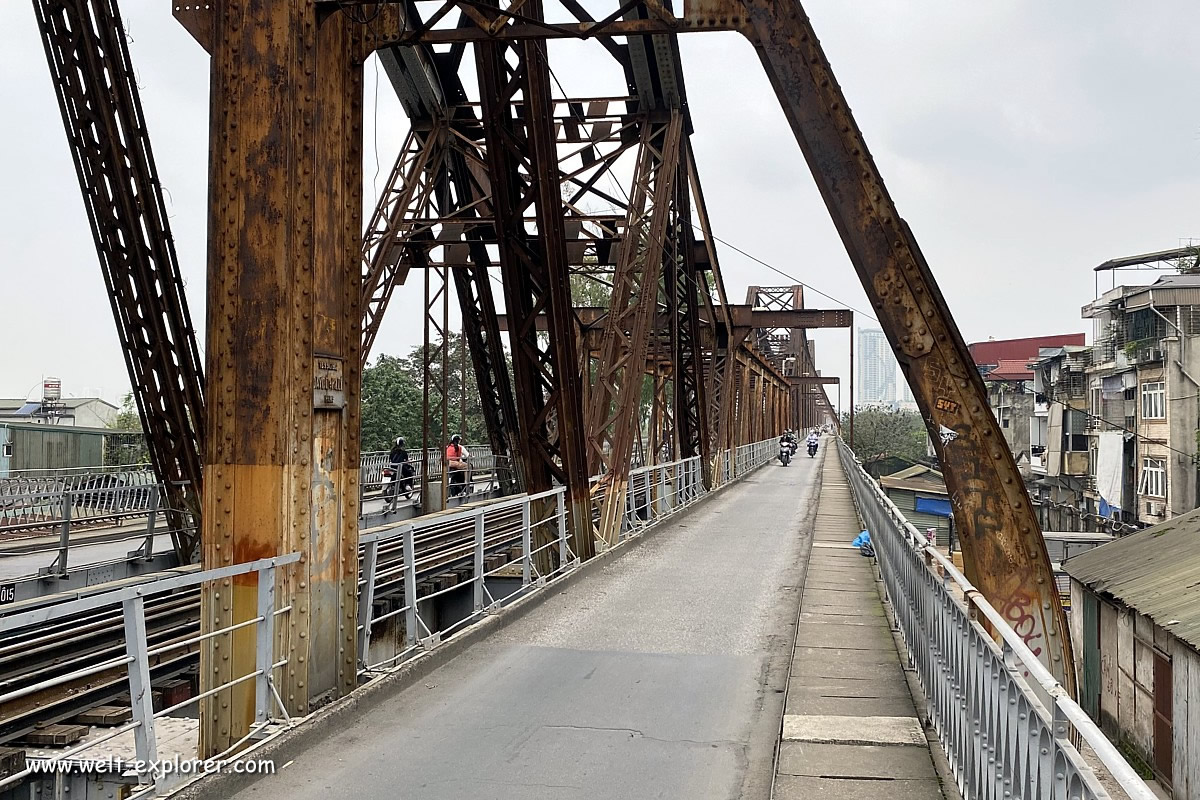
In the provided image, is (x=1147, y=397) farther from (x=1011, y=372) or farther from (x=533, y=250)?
(x=1011, y=372)

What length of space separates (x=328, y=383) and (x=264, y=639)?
4.97 ft

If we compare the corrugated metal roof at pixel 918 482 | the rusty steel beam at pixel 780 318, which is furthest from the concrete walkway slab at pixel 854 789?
the corrugated metal roof at pixel 918 482

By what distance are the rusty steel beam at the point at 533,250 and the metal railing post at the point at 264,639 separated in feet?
17.4

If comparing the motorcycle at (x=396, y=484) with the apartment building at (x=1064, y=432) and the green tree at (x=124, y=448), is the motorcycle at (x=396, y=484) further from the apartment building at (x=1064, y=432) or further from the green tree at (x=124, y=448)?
the apartment building at (x=1064, y=432)

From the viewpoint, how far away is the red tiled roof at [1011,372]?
85000 millimetres

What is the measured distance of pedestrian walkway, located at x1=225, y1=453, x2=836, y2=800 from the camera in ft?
16.1

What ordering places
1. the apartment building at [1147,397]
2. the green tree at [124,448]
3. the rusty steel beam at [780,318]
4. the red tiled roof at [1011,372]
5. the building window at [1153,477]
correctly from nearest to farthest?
the rusty steel beam at [780,318] → the apartment building at [1147,397] → the green tree at [124,448] → the building window at [1153,477] → the red tiled roof at [1011,372]

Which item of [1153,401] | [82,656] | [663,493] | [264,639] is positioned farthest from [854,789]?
[1153,401]

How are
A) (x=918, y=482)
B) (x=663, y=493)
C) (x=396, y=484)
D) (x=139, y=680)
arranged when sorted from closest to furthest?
(x=139, y=680), (x=663, y=493), (x=396, y=484), (x=918, y=482)

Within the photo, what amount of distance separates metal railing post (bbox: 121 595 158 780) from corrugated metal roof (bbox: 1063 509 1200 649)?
14.4 metres

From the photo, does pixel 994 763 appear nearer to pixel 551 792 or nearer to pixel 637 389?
pixel 551 792

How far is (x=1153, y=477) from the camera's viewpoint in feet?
148

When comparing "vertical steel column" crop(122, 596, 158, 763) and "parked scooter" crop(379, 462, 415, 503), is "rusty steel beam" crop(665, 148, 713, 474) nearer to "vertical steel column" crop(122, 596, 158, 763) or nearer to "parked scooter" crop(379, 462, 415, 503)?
"parked scooter" crop(379, 462, 415, 503)

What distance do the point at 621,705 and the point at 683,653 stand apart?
1595 millimetres
